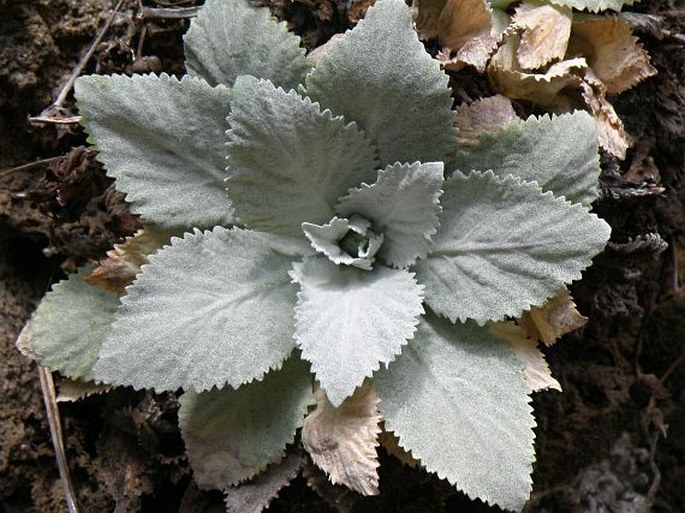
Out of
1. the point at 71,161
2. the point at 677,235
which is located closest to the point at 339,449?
the point at 71,161

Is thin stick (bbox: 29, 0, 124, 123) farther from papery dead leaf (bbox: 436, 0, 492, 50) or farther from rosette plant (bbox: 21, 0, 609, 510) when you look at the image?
papery dead leaf (bbox: 436, 0, 492, 50)

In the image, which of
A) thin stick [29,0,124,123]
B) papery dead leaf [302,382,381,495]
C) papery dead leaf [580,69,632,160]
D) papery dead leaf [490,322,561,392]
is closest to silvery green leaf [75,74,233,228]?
thin stick [29,0,124,123]

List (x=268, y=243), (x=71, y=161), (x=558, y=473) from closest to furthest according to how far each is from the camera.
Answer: (x=268, y=243)
(x=71, y=161)
(x=558, y=473)

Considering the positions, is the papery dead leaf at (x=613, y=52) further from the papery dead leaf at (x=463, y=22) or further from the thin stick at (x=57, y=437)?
the thin stick at (x=57, y=437)

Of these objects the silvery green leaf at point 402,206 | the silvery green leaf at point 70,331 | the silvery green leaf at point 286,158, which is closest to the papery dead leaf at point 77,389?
the silvery green leaf at point 70,331

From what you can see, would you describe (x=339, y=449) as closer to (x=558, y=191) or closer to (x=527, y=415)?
(x=527, y=415)
